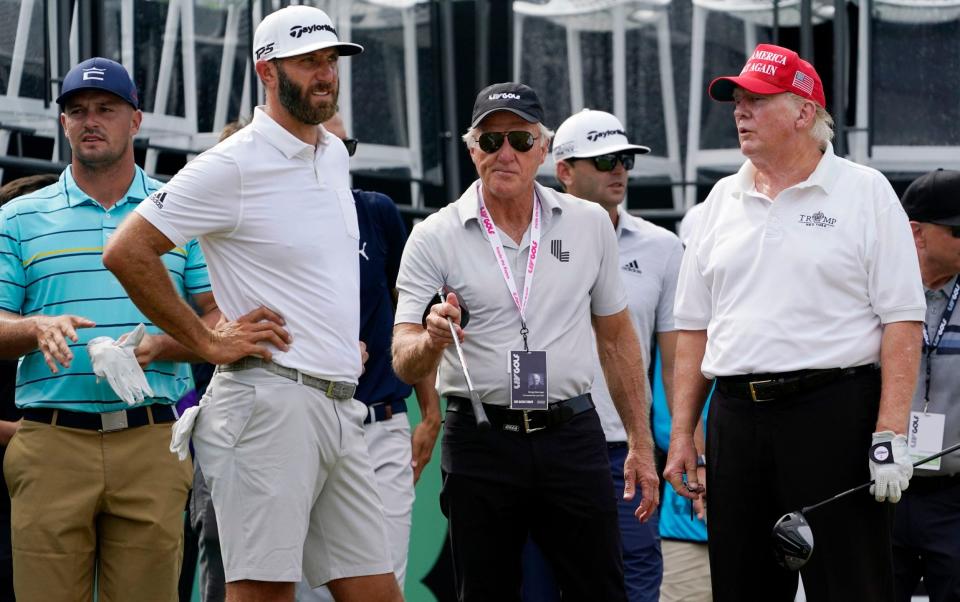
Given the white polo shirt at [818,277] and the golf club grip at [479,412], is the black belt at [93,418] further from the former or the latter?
the white polo shirt at [818,277]

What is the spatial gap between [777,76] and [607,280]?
94 centimetres

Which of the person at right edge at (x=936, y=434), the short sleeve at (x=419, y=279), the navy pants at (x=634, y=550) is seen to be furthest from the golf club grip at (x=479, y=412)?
the person at right edge at (x=936, y=434)

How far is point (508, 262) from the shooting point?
572cm

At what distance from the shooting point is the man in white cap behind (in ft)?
22.3

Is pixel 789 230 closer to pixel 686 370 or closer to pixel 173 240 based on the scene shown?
pixel 686 370

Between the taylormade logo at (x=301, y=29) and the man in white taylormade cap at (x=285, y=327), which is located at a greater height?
the taylormade logo at (x=301, y=29)

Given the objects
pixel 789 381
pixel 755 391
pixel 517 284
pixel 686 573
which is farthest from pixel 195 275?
pixel 686 573

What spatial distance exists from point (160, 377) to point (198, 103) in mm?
2273

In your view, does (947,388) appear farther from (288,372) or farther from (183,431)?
(183,431)

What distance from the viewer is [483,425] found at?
5.04m

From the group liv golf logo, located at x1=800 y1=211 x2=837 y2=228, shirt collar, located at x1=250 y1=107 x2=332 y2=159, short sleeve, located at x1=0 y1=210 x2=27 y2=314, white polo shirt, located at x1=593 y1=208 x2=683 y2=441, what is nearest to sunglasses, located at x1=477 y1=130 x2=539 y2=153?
shirt collar, located at x1=250 y1=107 x2=332 y2=159

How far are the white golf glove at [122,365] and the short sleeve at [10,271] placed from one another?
59 cm

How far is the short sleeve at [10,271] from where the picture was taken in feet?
18.7

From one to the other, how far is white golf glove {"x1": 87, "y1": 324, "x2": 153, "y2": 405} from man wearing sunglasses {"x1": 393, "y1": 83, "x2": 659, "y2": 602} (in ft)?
2.94
